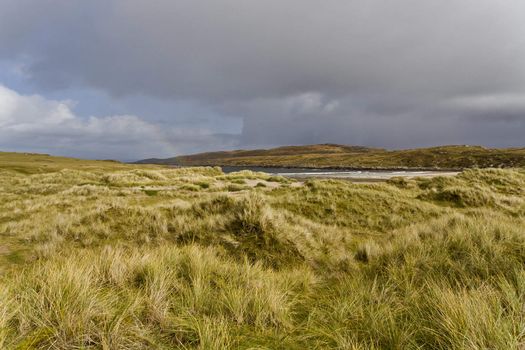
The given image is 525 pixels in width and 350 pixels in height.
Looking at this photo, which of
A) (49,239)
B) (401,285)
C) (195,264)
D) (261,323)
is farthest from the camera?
(49,239)

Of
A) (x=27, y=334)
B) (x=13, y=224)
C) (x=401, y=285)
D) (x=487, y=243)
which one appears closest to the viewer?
(x=27, y=334)

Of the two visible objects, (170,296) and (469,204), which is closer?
(170,296)

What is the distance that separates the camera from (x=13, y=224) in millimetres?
10773

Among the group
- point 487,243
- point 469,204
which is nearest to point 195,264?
point 487,243

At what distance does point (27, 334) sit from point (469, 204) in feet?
65.6

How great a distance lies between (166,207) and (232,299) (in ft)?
32.8

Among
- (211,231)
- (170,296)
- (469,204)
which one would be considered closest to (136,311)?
(170,296)

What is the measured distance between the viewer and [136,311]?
3.58m

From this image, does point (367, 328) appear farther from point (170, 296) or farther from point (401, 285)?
point (170, 296)

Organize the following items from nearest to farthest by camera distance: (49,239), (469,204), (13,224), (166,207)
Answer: (49,239), (13,224), (166,207), (469,204)

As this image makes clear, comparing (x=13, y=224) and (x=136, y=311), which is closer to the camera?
(x=136, y=311)

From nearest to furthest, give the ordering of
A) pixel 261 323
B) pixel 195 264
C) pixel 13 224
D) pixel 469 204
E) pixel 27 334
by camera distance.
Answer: pixel 27 334, pixel 261 323, pixel 195 264, pixel 13 224, pixel 469 204

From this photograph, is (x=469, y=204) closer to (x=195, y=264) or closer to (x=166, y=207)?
(x=166, y=207)

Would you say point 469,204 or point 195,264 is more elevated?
point 195,264
